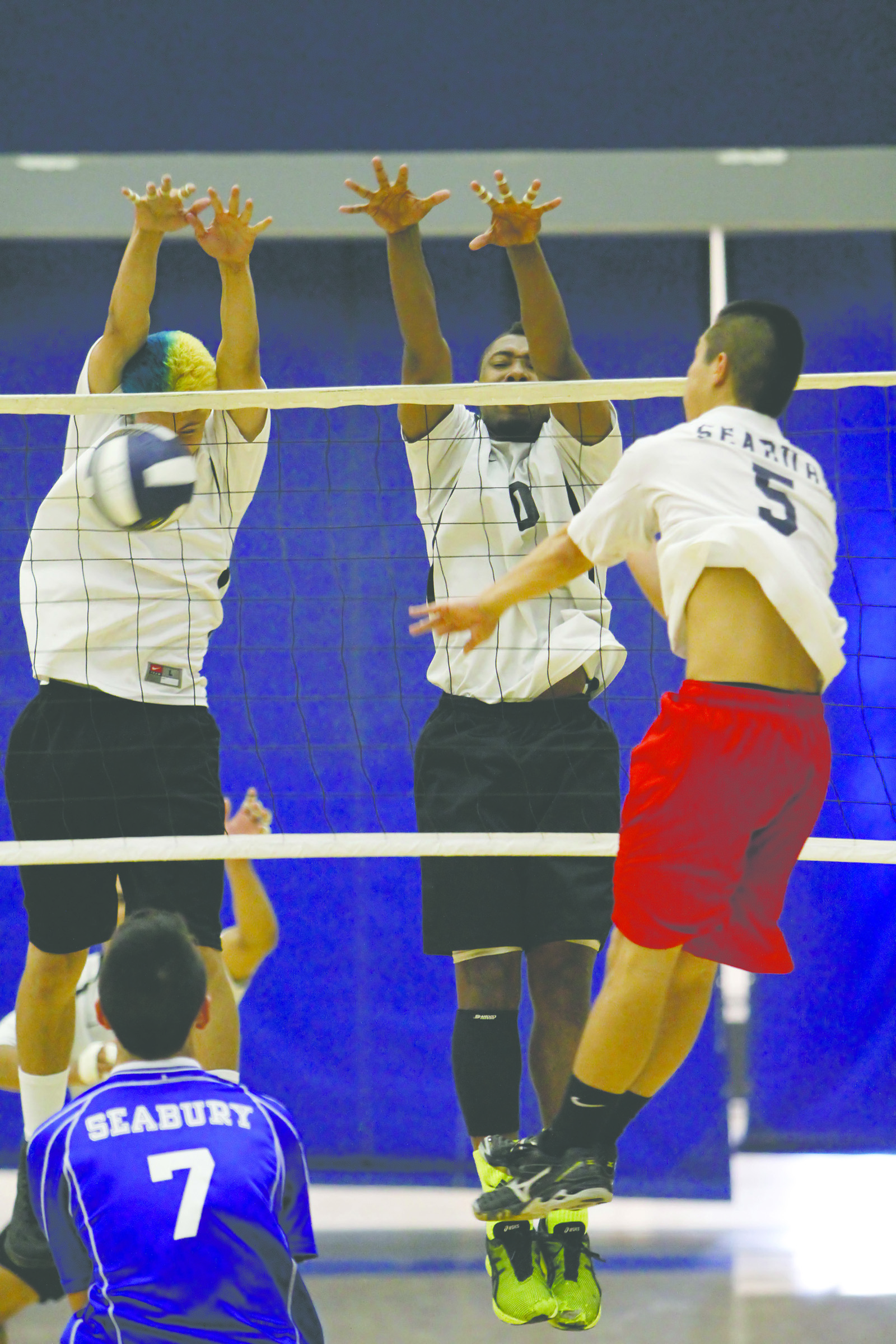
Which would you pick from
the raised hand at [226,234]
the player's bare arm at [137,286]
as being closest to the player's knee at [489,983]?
the player's bare arm at [137,286]

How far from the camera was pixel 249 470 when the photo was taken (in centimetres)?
391

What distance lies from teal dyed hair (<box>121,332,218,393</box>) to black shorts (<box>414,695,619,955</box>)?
1134 millimetres

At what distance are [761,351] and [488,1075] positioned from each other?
1.88 metres

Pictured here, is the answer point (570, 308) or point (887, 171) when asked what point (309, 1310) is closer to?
point (570, 308)

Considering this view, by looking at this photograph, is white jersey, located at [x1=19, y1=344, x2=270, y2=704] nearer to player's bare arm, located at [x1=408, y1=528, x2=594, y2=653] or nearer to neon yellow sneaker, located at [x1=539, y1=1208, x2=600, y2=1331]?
player's bare arm, located at [x1=408, y1=528, x2=594, y2=653]

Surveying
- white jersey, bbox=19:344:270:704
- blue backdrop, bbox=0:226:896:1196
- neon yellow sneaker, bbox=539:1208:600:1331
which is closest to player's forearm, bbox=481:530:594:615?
white jersey, bbox=19:344:270:704

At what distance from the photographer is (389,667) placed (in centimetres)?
666

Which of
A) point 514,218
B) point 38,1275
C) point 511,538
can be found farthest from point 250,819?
point 514,218

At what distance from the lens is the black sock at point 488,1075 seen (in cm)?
355

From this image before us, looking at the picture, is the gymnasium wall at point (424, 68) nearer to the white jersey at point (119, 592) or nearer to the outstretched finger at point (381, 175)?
the outstretched finger at point (381, 175)

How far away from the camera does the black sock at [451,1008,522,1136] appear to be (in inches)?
140

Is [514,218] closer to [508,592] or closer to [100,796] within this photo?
[508,592]

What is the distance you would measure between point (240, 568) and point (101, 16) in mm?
2522

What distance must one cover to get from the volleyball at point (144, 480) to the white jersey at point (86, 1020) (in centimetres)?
269
